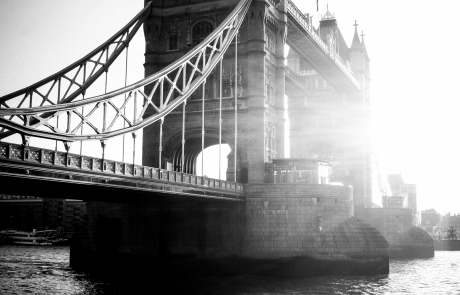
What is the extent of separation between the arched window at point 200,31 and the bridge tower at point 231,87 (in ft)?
0.28

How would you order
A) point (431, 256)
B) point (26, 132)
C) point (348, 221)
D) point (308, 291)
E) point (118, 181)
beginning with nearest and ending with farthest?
1. point (26, 132)
2. point (118, 181)
3. point (308, 291)
4. point (348, 221)
5. point (431, 256)

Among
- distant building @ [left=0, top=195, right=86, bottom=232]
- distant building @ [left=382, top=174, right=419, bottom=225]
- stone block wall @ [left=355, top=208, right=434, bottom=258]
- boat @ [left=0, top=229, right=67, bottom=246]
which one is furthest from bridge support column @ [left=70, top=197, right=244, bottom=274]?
distant building @ [left=382, top=174, right=419, bottom=225]

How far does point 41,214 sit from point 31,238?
43487mm

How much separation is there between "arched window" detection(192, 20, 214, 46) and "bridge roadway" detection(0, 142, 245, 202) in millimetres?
15976

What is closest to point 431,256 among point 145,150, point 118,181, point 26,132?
point 145,150

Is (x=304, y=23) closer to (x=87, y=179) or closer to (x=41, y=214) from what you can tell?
(x=87, y=179)

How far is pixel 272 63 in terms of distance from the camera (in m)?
54.5

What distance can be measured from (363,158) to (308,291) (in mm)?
48874

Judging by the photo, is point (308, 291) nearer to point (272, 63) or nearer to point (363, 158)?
point (272, 63)

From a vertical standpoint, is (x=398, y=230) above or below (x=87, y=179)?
below

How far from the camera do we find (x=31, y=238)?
4685 inches

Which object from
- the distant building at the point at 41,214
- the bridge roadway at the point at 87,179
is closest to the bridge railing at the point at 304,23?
the bridge roadway at the point at 87,179

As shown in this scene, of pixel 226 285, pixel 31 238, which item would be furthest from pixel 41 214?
pixel 226 285

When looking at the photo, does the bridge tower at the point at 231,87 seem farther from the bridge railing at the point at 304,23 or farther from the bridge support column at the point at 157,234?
the bridge support column at the point at 157,234
